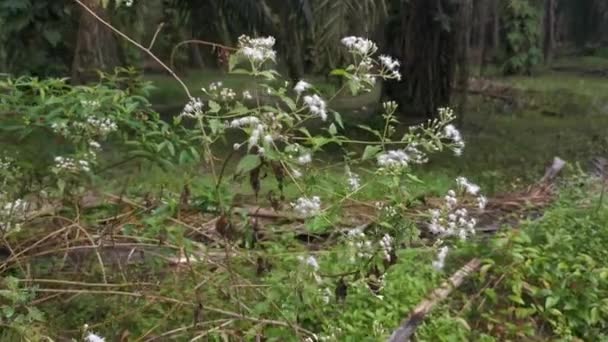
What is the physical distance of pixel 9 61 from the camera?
11.7 m

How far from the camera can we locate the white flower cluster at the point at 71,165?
4.02 meters

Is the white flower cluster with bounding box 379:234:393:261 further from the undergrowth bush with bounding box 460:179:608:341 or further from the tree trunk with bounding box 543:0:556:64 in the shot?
the tree trunk with bounding box 543:0:556:64

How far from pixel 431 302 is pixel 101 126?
1.61 m

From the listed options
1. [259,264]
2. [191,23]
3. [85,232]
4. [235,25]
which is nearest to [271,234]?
[259,264]

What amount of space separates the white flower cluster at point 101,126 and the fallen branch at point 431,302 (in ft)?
4.75

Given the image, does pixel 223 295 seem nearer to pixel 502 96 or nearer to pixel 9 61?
pixel 9 61

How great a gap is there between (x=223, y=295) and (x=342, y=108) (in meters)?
9.29

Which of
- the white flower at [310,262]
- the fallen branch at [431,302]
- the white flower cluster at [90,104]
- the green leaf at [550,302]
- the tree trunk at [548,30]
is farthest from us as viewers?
the tree trunk at [548,30]

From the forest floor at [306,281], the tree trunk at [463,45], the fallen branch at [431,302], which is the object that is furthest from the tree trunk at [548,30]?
the fallen branch at [431,302]

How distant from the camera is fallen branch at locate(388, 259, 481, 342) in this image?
156 inches

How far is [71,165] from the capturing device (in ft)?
13.3

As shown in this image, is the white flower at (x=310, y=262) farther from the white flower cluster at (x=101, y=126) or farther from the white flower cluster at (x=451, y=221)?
the white flower cluster at (x=101, y=126)

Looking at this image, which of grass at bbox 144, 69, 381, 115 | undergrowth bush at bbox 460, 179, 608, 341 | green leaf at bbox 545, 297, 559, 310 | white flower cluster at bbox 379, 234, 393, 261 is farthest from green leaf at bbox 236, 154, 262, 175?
grass at bbox 144, 69, 381, 115

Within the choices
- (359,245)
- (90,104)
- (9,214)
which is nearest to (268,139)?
(359,245)
